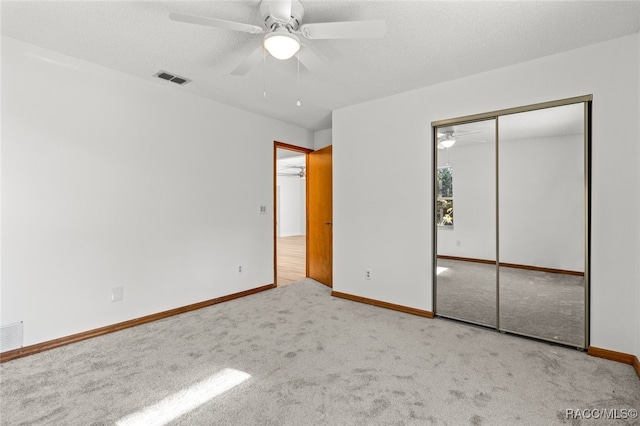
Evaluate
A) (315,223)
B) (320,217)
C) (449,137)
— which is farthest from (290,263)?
(449,137)

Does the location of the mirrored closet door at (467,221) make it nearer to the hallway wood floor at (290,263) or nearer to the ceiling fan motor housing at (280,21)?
the ceiling fan motor housing at (280,21)

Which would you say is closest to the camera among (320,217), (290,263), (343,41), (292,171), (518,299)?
(343,41)

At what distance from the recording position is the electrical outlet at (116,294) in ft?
9.53

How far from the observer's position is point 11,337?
2.36 metres

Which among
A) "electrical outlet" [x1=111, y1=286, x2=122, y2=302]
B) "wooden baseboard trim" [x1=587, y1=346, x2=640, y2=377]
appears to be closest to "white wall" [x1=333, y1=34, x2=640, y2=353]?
"wooden baseboard trim" [x1=587, y1=346, x2=640, y2=377]

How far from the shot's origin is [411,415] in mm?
1747

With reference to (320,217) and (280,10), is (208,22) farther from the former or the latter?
(320,217)

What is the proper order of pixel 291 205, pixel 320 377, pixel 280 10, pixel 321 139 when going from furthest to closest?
pixel 291 205, pixel 321 139, pixel 320 377, pixel 280 10

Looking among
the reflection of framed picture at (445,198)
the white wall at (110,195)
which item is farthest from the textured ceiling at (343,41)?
the reflection of framed picture at (445,198)

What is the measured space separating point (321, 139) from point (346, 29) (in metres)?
3.38

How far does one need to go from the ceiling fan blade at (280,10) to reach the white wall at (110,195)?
6.65ft

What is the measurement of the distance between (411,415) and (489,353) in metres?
1.13

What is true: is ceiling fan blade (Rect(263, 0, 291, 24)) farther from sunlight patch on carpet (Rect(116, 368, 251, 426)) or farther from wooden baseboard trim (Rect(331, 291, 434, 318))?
wooden baseboard trim (Rect(331, 291, 434, 318))

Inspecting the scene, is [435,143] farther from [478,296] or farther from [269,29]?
[269,29]
